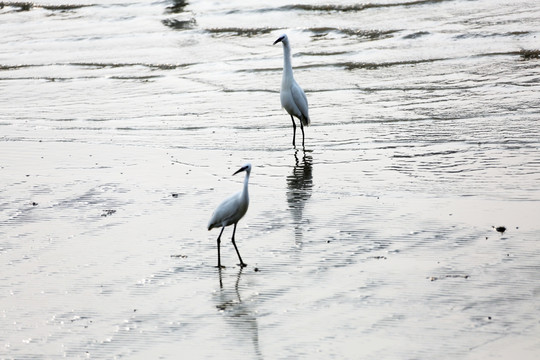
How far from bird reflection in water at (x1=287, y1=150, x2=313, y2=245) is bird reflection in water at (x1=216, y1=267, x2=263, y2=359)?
1.04 m

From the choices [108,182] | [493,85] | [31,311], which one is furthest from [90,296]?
[493,85]

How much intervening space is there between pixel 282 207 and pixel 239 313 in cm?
244

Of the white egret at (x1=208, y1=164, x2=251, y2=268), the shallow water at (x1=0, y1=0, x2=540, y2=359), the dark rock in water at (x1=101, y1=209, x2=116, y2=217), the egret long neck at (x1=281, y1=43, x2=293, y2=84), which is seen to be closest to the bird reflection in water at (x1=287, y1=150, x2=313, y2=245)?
the shallow water at (x1=0, y1=0, x2=540, y2=359)

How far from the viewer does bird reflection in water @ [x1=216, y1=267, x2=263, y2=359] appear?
5352 millimetres

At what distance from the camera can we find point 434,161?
30.4 feet

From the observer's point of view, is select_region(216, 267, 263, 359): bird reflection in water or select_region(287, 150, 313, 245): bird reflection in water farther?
select_region(287, 150, 313, 245): bird reflection in water

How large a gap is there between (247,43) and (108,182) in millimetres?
11339

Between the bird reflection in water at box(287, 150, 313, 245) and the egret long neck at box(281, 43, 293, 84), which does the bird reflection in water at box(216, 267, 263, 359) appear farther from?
the egret long neck at box(281, 43, 293, 84)

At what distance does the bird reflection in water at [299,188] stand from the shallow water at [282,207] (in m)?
0.04

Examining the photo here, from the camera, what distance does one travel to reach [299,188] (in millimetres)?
8703

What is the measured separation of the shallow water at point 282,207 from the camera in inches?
214

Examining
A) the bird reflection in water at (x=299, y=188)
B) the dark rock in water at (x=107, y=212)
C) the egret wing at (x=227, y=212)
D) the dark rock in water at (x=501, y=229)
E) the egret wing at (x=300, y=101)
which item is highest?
the egret wing at (x=227, y=212)

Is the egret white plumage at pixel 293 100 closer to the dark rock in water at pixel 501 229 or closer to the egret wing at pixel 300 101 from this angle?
the egret wing at pixel 300 101

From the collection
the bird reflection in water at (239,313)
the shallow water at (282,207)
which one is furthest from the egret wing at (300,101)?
the bird reflection in water at (239,313)
